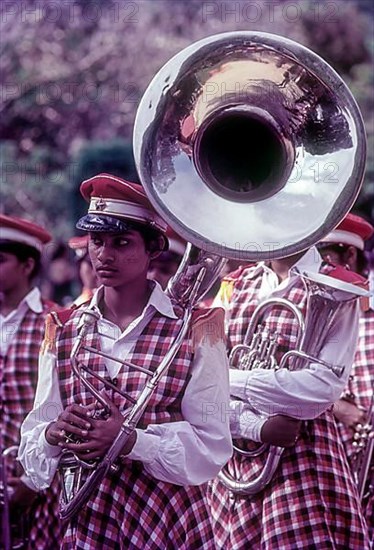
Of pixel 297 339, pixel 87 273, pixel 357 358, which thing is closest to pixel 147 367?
pixel 297 339

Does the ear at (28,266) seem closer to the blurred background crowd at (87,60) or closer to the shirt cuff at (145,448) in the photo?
the shirt cuff at (145,448)

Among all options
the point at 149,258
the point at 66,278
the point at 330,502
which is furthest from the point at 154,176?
the point at 66,278

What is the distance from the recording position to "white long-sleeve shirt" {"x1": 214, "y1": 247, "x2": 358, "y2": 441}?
4.01 metres

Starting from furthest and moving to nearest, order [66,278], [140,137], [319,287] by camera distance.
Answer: [66,278], [319,287], [140,137]

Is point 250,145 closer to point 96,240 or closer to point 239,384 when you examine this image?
point 96,240

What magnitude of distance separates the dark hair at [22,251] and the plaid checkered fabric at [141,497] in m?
1.92

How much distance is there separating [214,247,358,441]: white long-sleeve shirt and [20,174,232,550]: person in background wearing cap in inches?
17.3

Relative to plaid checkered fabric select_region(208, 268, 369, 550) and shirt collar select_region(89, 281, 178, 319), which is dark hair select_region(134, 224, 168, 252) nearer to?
shirt collar select_region(89, 281, 178, 319)

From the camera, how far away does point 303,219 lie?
3.54m

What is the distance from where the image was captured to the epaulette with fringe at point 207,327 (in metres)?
3.61

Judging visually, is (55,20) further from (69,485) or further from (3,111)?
(69,485)

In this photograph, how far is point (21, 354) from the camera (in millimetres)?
5234

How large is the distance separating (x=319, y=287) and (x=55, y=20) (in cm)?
1205

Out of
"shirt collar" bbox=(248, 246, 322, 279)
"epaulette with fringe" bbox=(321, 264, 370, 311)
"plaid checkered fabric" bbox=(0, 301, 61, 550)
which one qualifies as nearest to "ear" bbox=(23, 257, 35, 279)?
"plaid checkered fabric" bbox=(0, 301, 61, 550)
